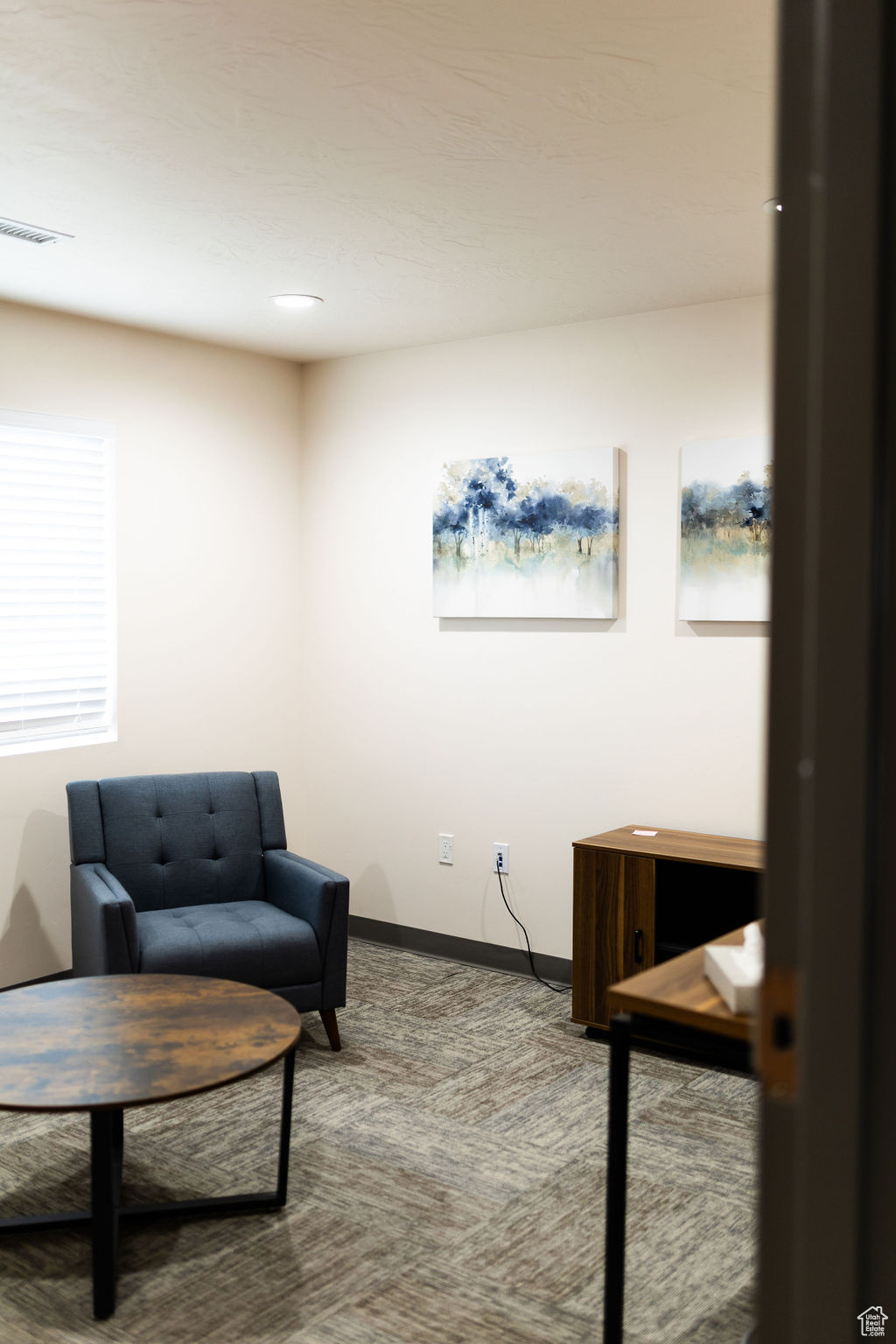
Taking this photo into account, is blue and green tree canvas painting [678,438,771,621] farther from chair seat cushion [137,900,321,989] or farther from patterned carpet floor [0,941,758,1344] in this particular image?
chair seat cushion [137,900,321,989]

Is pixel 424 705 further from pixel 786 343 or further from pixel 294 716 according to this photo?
pixel 786 343

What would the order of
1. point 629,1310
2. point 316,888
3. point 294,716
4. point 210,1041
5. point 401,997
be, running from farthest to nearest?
point 294,716, point 401,997, point 316,888, point 210,1041, point 629,1310

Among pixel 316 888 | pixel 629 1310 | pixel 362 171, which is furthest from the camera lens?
pixel 316 888

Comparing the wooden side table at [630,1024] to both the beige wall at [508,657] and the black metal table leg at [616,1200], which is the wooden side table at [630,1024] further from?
the beige wall at [508,657]

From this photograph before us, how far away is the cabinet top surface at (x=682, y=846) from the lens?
3471 mm

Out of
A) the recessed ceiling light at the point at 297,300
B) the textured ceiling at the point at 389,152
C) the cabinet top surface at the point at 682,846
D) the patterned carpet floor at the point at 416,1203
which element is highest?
the recessed ceiling light at the point at 297,300

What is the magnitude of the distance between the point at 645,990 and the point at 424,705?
10.2 feet

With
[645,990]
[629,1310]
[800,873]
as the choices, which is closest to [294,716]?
[629,1310]

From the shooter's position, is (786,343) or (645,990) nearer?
(786,343)

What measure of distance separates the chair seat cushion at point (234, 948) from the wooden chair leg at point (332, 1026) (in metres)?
0.14

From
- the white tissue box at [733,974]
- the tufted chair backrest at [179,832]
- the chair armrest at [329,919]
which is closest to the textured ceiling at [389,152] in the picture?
the white tissue box at [733,974]

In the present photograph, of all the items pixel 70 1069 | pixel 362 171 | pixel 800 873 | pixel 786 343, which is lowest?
pixel 70 1069

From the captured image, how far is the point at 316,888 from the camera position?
11.8 feet

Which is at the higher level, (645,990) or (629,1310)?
(645,990)
